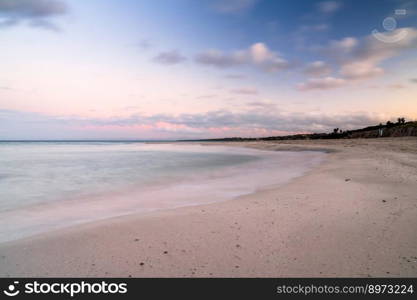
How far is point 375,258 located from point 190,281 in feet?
8.47

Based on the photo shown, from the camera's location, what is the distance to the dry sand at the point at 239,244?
309 cm

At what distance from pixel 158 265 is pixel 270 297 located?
→ 4.93 ft

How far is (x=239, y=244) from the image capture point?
377cm

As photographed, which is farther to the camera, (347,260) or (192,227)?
(192,227)

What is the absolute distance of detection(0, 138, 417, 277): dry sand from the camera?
3088 millimetres

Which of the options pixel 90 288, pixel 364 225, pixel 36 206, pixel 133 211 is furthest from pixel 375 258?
pixel 36 206

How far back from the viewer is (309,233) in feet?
13.4

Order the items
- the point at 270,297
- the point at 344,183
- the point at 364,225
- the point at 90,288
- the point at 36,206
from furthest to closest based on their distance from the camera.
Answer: the point at 344,183, the point at 36,206, the point at 364,225, the point at 90,288, the point at 270,297

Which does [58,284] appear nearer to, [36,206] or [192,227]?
[192,227]

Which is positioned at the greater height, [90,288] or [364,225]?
[364,225]

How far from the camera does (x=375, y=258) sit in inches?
127

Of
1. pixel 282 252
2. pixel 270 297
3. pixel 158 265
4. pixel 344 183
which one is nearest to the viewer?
pixel 270 297

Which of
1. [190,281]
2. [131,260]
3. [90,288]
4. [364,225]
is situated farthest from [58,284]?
[364,225]

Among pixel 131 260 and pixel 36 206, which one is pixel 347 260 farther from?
pixel 36 206
